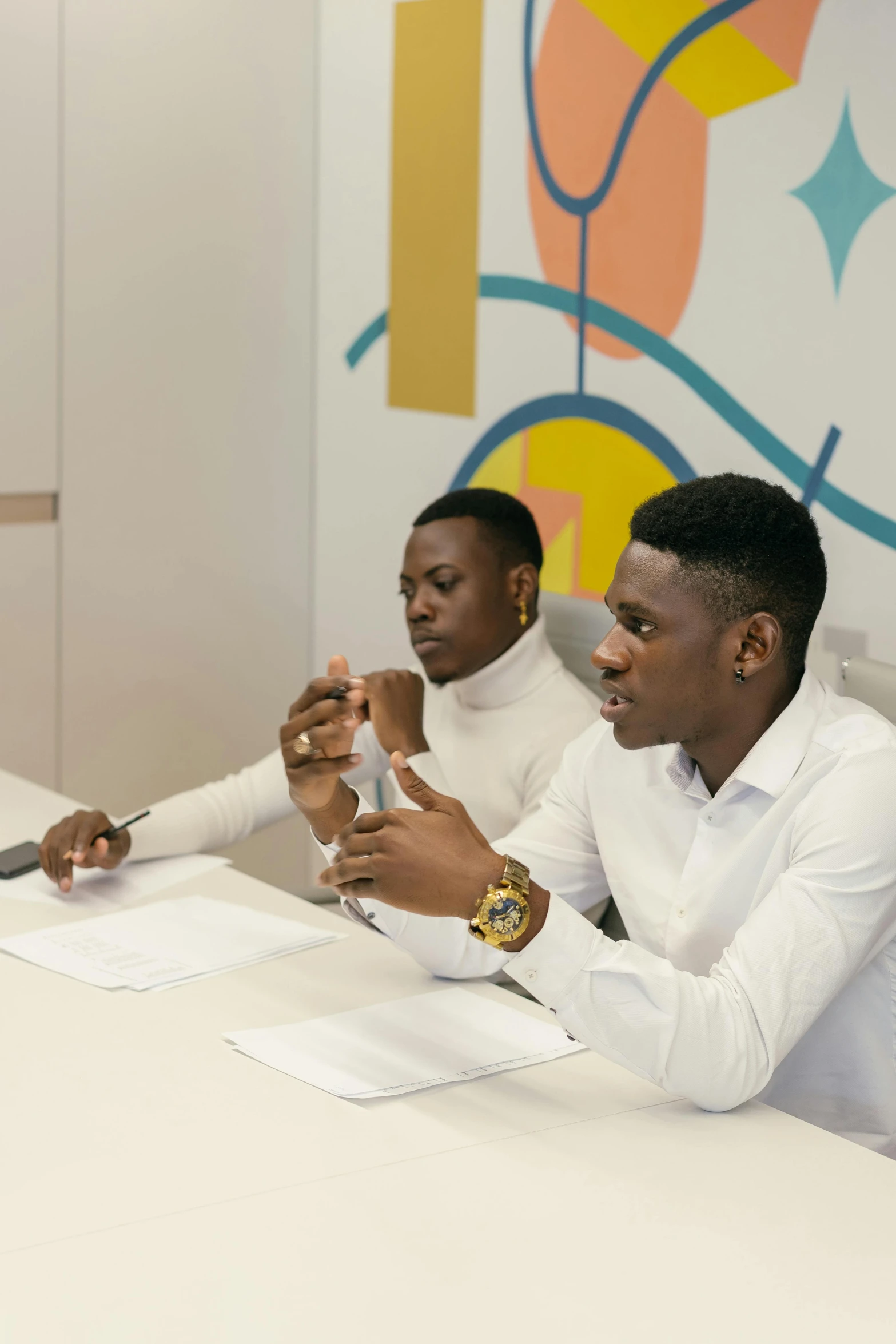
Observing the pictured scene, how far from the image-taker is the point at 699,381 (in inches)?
99.7

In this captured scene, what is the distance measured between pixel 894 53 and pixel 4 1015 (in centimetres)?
181

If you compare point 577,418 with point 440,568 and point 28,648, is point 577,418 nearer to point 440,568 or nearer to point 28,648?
point 440,568

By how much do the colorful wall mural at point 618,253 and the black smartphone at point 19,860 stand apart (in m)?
1.16

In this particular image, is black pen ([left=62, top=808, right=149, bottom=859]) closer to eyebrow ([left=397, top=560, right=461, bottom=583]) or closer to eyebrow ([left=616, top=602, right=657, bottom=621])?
eyebrow ([left=397, top=560, right=461, bottom=583])

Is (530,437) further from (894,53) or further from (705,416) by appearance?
(894,53)

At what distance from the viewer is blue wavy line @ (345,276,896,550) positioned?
2264 millimetres

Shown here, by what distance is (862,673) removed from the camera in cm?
201

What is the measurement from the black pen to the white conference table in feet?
1.64

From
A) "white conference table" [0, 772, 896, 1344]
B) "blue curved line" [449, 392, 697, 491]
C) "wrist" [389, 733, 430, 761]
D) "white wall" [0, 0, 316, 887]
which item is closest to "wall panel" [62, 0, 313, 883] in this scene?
"white wall" [0, 0, 316, 887]

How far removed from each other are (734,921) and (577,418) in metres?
1.38

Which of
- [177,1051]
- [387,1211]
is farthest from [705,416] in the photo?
[387,1211]

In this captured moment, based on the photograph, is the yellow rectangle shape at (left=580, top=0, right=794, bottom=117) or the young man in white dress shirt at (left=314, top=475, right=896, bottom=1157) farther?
the yellow rectangle shape at (left=580, top=0, right=794, bottom=117)

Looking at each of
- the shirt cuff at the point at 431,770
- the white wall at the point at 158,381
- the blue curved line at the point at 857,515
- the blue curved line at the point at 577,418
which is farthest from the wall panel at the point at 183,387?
the blue curved line at the point at 857,515

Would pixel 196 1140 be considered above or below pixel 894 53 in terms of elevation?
below
